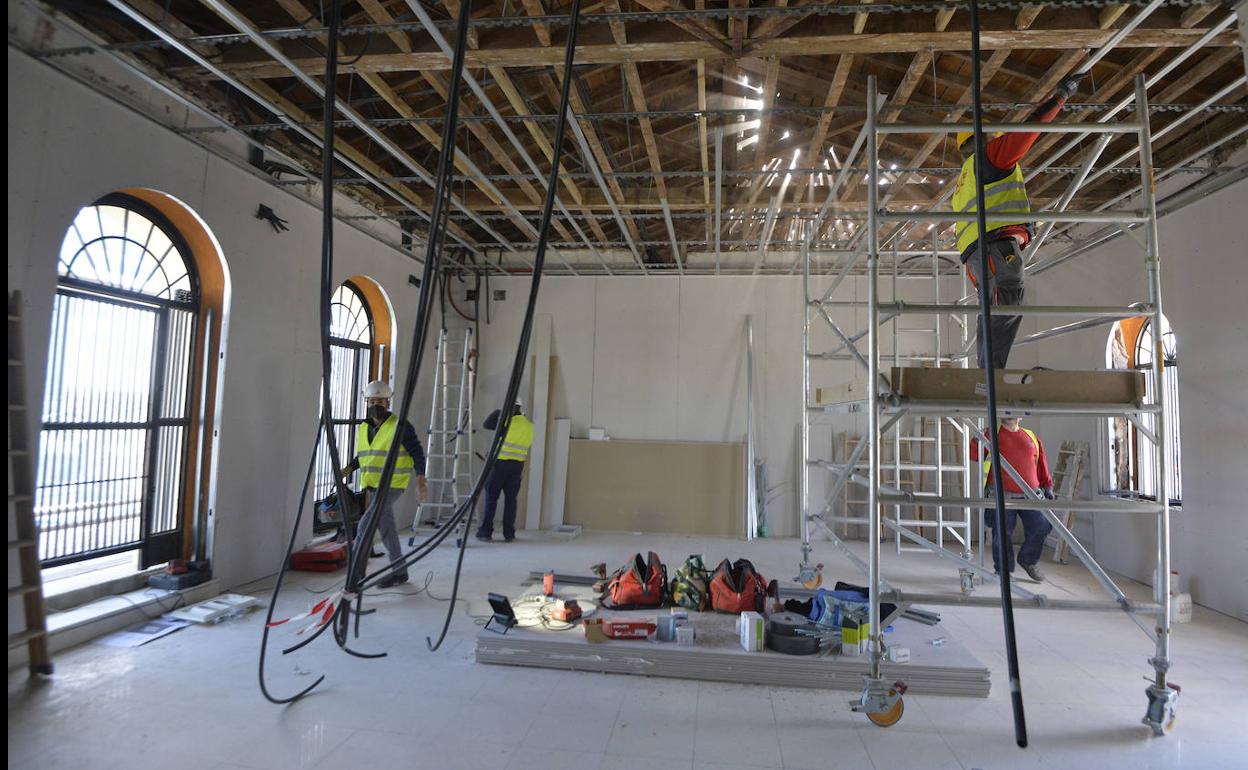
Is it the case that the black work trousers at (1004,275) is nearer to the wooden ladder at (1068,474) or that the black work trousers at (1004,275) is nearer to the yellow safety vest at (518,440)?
the wooden ladder at (1068,474)

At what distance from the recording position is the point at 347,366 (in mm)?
6984

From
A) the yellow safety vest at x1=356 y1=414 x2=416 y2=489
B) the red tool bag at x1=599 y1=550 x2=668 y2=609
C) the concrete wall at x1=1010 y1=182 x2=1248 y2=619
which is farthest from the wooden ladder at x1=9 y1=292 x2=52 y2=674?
the concrete wall at x1=1010 y1=182 x2=1248 y2=619

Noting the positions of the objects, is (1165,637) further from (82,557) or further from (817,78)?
(82,557)

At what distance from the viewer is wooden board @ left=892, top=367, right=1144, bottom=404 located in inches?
118

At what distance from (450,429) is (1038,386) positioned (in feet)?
22.7

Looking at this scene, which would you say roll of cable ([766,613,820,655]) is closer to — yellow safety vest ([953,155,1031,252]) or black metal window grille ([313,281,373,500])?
yellow safety vest ([953,155,1031,252])

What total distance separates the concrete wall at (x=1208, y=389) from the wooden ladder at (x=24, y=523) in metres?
8.08

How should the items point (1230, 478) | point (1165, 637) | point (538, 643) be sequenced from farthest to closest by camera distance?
point (1230, 478), point (538, 643), point (1165, 637)

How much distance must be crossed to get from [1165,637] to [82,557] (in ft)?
20.8

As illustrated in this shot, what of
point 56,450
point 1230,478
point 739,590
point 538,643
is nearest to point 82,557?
point 56,450

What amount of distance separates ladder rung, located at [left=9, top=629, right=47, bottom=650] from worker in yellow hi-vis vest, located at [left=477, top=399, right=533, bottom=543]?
4.10 metres

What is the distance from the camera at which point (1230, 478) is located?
4.98m

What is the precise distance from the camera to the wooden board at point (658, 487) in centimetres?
798

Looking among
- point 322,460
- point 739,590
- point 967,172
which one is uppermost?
point 967,172
